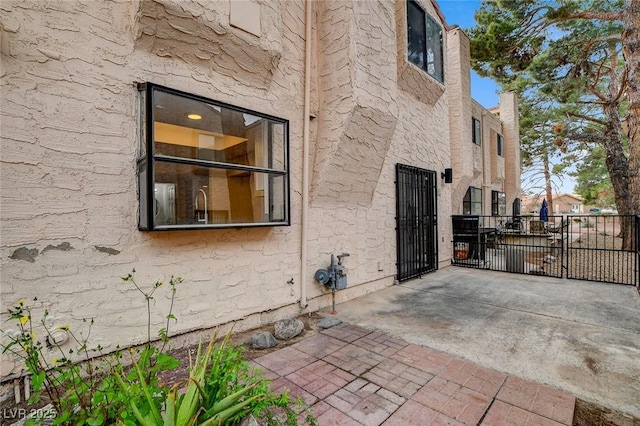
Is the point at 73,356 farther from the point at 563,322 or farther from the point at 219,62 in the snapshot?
the point at 563,322

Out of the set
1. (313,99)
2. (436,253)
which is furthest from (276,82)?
(436,253)

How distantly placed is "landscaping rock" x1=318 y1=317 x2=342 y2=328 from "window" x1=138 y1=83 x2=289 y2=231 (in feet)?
4.44

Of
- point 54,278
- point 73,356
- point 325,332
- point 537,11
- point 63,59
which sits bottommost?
point 325,332

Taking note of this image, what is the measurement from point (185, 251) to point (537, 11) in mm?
12385

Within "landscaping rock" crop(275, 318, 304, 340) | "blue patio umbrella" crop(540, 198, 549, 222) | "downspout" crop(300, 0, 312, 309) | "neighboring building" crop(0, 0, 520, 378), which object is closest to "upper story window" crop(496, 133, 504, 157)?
"blue patio umbrella" crop(540, 198, 549, 222)

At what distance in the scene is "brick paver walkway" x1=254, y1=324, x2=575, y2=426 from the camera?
196 cm

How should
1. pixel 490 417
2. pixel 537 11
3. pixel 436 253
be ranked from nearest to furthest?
pixel 490 417
pixel 436 253
pixel 537 11

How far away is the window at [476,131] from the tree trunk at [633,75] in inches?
194

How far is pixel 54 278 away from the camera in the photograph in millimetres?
2281

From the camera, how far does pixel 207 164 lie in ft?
9.89

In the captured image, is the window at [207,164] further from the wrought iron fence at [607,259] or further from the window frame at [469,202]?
the window frame at [469,202]

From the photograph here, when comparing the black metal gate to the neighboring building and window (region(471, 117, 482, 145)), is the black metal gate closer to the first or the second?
the neighboring building

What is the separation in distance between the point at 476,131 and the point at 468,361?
42.2 ft

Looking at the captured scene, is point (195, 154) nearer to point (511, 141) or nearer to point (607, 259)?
point (607, 259)
